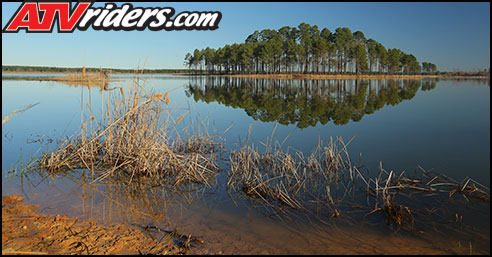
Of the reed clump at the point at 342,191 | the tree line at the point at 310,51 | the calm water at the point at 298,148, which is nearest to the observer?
the calm water at the point at 298,148

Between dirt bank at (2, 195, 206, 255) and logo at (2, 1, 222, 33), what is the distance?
7407mm

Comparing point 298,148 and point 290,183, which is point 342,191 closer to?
point 290,183

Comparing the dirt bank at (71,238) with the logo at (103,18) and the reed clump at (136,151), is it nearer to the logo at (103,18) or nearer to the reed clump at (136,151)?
the reed clump at (136,151)

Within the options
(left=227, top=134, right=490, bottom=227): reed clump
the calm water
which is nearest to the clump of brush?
(left=227, top=134, right=490, bottom=227): reed clump

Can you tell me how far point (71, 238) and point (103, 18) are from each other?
8815 millimetres

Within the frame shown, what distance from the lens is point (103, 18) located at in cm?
1072

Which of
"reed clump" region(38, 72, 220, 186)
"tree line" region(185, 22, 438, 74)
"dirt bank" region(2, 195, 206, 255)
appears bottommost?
"dirt bank" region(2, 195, 206, 255)

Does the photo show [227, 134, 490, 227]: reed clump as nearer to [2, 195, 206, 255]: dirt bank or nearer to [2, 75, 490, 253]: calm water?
[2, 75, 490, 253]: calm water

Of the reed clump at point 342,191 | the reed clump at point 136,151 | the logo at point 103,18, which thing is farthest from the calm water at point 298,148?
the logo at point 103,18

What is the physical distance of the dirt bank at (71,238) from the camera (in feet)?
11.8

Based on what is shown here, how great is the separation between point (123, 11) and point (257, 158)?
7.13 meters

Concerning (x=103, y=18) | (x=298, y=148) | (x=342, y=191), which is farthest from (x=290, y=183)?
(x=103, y=18)

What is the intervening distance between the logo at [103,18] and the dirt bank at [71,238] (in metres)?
7.41

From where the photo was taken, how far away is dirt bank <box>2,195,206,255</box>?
11.8 feet
